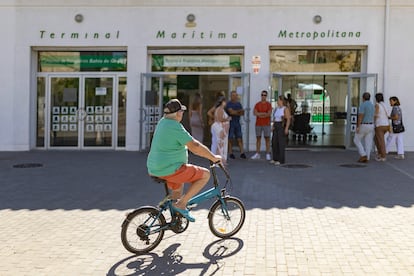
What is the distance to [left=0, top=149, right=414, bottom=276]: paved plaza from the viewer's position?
4820 millimetres

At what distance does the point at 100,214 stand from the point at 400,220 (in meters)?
4.25

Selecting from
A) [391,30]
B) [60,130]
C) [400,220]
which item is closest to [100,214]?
[400,220]

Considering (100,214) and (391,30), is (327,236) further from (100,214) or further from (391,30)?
(391,30)

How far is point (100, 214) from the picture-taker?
6898 mm

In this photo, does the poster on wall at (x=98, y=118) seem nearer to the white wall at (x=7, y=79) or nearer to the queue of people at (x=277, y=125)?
the white wall at (x=7, y=79)

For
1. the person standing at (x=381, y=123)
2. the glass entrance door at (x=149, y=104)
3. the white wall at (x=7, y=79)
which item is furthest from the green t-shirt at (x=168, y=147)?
the white wall at (x=7, y=79)

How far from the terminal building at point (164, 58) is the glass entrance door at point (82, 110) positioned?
32 mm

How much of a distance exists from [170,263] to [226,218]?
1.10 m

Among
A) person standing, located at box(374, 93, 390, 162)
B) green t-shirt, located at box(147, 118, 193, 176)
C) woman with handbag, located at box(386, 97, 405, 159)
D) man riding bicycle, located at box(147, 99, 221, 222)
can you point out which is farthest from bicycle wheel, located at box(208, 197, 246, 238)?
woman with handbag, located at box(386, 97, 405, 159)

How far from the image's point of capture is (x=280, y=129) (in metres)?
11.6

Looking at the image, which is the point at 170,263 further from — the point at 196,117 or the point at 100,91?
the point at 100,91

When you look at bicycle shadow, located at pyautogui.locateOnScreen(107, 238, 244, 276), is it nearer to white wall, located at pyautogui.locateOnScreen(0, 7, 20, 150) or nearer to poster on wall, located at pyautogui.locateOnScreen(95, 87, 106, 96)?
poster on wall, located at pyautogui.locateOnScreen(95, 87, 106, 96)

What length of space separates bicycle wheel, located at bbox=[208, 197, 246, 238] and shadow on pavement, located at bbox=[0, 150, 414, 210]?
148 centimetres

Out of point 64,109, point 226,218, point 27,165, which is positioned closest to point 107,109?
point 64,109
